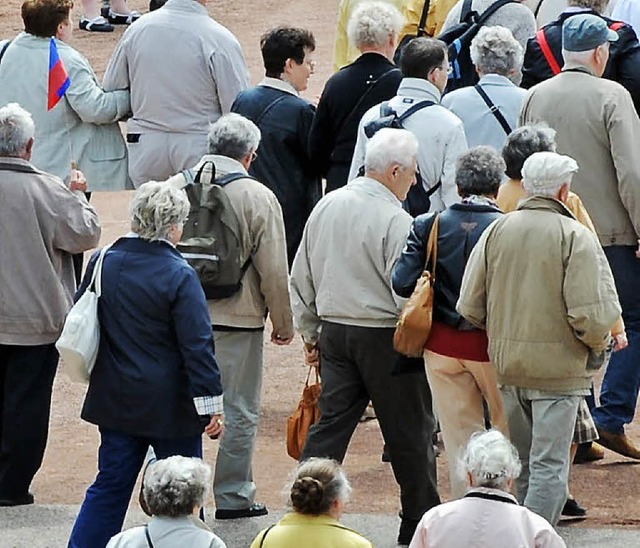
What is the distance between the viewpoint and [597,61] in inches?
348

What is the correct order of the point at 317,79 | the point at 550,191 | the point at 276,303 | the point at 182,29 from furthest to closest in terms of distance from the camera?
the point at 317,79
the point at 182,29
the point at 276,303
the point at 550,191

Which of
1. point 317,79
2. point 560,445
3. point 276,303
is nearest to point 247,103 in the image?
point 276,303

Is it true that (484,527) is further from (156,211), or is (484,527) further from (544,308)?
(156,211)

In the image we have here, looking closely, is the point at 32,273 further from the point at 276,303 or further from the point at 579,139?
the point at 579,139

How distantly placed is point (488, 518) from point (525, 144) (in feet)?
7.63

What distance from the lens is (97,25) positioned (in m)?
19.2

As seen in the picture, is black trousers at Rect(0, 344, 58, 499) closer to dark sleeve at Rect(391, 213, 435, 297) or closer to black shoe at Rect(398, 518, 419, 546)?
black shoe at Rect(398, 518, 419, 546)

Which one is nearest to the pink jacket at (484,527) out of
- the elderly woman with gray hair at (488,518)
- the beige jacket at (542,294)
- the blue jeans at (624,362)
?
the elderly woman with gray hair at (488,518)

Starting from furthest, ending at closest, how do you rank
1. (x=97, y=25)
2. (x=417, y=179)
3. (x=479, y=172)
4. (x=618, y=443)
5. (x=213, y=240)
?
1. (x=97, y=25)
2. (x=618, y=443)
3. (x=417, y=179)
4. (x=213, y=240)
5. (x=479, y=172)

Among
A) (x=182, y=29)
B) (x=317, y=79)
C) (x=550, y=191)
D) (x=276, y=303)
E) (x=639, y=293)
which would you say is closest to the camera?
(x=550, y=191)

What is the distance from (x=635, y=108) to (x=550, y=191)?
2144 mm

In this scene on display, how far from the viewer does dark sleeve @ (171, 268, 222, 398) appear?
23.6 ft

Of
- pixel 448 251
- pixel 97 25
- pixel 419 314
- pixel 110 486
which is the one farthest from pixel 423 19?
pixel 97 25

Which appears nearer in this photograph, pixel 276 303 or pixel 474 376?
pixel 474 376
